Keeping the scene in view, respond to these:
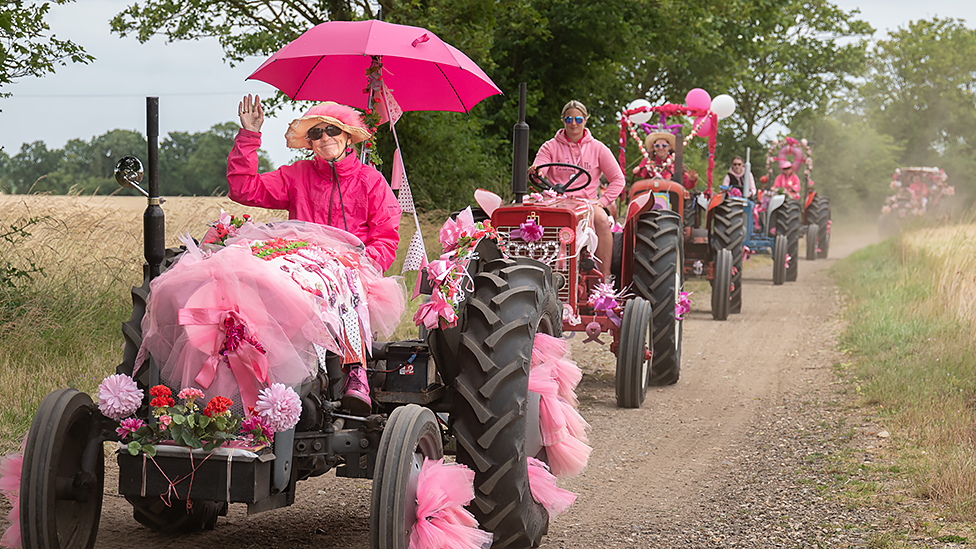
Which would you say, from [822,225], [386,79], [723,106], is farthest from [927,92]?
[386,79]

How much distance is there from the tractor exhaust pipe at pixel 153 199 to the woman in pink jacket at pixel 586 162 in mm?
4537

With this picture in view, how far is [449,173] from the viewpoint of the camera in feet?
56.3

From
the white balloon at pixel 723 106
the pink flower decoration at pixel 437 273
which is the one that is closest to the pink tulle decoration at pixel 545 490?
the pink flower decoration at pixel 437 273

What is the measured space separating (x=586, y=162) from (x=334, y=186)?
3.99m

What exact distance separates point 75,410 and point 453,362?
5.29 feet

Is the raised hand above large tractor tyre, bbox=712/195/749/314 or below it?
above

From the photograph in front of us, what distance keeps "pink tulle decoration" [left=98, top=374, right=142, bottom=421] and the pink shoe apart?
0.78m

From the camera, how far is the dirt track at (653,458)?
4719mm

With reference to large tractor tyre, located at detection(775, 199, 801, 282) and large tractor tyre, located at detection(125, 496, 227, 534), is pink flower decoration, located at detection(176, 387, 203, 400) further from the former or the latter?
large tractor tyre, located at detection(775, 199, 801, 282)

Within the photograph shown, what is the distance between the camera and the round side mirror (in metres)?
3.78

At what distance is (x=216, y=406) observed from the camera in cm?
329

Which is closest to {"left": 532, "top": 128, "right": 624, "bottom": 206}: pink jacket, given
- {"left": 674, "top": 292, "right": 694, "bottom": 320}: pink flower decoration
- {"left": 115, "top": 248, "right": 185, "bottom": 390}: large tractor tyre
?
{"left": 674, "top": 292, "right": 694, "bottom": 320}: pink flower decoration

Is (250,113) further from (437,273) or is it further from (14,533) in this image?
(14,533)

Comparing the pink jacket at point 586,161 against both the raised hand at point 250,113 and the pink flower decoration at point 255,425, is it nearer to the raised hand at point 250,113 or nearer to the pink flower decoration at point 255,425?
the raised hand at point 250,113
